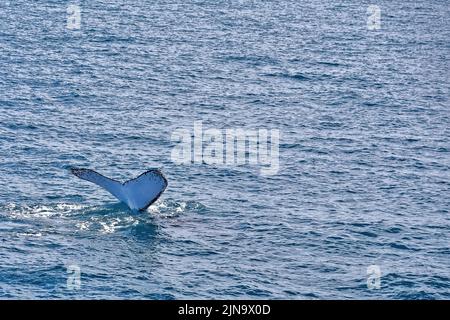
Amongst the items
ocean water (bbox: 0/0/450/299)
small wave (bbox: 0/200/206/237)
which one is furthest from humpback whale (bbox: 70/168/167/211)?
ocean water (bbox: 0/0/450/299)

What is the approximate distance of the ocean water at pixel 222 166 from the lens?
87312 mm

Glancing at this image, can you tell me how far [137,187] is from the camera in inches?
3716

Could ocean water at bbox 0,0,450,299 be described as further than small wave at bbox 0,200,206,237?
No

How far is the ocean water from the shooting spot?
87.3m

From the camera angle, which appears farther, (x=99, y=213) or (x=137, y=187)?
(x=99, y=213)

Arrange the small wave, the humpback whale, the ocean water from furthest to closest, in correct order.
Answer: the small wave
the humpback whale
the ocean water

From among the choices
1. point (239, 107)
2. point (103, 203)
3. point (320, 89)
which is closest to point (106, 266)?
point (103, 203)

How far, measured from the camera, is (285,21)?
19888cm

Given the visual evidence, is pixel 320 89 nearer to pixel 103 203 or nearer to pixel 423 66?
pixel 423 66

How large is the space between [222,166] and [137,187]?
72.3ft

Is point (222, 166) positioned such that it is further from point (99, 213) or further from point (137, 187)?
point (137, 187)

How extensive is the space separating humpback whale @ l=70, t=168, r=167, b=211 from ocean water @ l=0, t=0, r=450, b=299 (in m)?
1.15

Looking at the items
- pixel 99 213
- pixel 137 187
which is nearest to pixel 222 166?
pixel 99 213

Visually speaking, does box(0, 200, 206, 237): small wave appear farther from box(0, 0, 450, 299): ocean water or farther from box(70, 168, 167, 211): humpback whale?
box(70, 168, 167, 211): humpback whale
